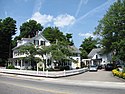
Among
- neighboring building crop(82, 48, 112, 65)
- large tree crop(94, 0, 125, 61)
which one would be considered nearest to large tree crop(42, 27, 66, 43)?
neighboring building crop(82, 48, 112, 65)

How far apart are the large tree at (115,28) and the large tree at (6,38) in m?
43.6

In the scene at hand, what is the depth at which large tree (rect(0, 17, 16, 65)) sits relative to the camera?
303ft

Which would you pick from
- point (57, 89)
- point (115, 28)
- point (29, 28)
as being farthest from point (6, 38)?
point (57, 89)

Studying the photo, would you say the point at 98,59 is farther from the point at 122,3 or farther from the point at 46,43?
the point at 122,3

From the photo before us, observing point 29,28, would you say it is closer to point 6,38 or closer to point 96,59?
point 6,38

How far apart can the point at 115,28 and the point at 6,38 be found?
49441 millimetres

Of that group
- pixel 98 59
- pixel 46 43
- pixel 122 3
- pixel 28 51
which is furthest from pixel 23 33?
pixel 122 3

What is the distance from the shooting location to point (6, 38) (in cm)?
9356

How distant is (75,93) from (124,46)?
115 ft

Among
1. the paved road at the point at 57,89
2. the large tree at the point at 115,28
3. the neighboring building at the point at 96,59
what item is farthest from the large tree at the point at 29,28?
the paved road at the point at 57,89

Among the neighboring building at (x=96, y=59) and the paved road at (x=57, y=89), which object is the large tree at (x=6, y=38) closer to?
the neighboring building at (x=96, y=59)

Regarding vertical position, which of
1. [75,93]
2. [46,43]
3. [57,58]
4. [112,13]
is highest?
[112,13]

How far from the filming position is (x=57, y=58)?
175 ft

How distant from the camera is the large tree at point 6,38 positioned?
92250mm
